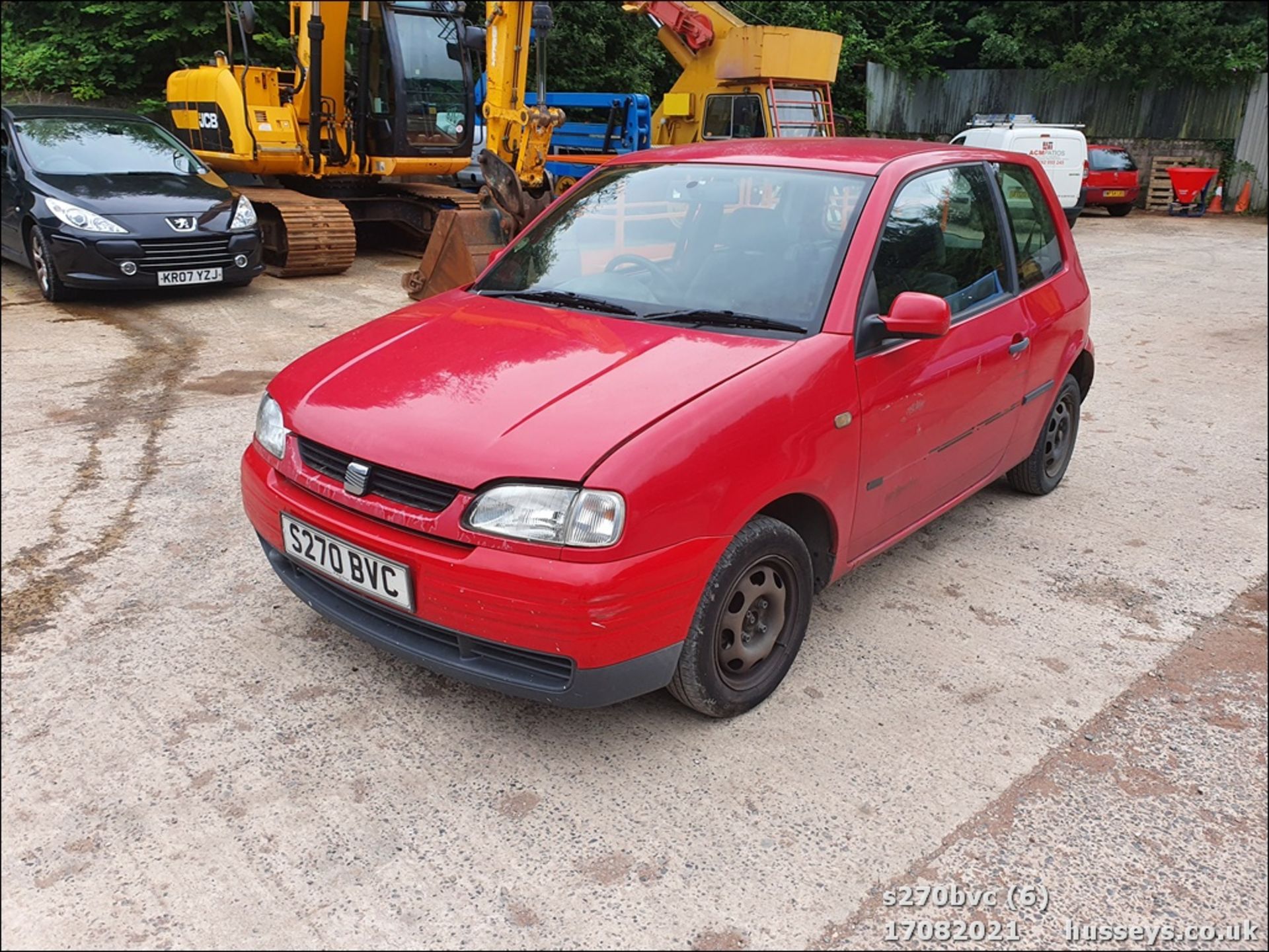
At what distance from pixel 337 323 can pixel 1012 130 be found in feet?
45.8

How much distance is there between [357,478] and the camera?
2.83 meters

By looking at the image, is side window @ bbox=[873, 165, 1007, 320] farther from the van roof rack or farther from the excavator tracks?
the van roof rack

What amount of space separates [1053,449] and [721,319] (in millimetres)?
2574

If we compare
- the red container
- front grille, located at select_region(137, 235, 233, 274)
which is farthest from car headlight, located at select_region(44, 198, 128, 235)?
the red container

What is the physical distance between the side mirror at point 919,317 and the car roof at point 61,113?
9156mm

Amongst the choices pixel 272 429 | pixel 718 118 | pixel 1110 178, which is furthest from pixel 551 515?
pixel 1110 178

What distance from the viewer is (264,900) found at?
7.67 ft

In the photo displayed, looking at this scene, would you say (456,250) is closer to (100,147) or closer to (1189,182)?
(100,147)

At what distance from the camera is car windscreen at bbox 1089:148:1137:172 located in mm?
19969

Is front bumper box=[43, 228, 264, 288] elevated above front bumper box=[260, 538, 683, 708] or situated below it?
above

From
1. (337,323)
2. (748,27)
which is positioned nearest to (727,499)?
(337,323)

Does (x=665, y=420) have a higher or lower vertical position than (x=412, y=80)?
lower

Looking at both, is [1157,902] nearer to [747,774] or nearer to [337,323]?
[747,774]

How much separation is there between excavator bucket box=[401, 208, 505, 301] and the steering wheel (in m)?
4.94
